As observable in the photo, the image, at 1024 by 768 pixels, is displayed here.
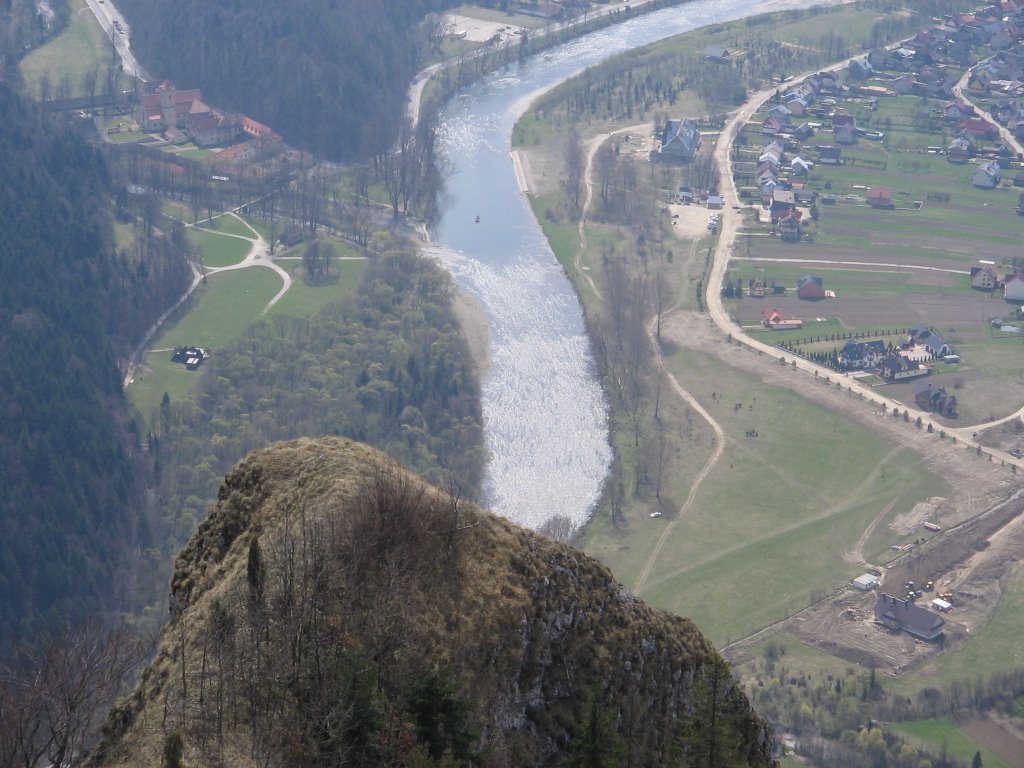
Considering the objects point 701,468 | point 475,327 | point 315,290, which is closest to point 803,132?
point 475,327

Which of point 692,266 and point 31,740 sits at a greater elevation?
point 31,740

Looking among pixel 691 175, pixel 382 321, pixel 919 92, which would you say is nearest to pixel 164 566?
pixel 382 321

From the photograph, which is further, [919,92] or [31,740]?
[919,92]

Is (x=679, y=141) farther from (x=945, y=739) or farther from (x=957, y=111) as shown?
(x=945, y=739)

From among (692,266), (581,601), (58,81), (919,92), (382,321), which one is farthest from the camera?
(919,92)

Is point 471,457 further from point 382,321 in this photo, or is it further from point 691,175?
point 691,175

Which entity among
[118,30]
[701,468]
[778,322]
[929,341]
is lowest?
[701,468]

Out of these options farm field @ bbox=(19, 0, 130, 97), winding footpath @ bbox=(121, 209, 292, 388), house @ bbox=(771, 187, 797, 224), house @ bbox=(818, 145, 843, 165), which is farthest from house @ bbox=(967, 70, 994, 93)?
farm field @ bbox=(19, 0, 130, 97)

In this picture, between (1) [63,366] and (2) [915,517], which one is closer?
(2) [915,517]
